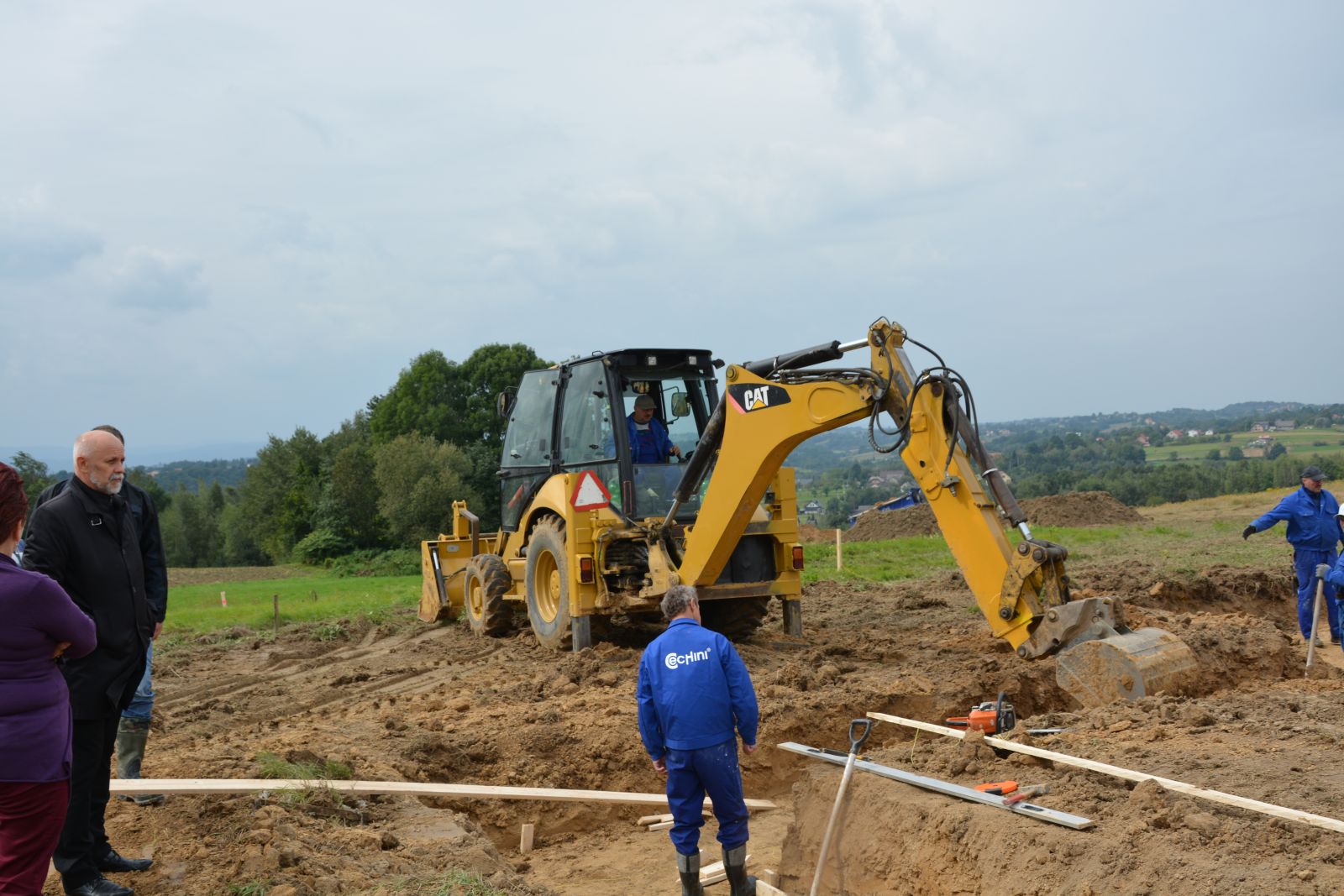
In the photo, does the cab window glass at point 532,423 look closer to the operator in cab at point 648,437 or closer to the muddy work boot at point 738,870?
the operator in cab at point 648,437

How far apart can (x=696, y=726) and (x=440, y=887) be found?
1340 millimetres

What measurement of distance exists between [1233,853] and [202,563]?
80198 millimetres

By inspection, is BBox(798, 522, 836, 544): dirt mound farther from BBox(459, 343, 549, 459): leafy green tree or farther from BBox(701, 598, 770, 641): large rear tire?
BBox(459, 343, 549, 459): leafy green tree

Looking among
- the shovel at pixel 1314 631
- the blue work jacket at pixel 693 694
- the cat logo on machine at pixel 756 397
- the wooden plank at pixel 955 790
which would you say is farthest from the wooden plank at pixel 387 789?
the shovel at pixel 1314 631

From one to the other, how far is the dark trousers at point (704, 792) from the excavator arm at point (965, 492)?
288 centimetres

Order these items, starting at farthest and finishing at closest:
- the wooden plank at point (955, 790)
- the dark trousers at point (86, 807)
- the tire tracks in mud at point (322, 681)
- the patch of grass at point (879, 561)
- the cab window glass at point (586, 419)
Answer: the patch of grass at point (879, 561) < the cab window glass at point (586, 419) < the tire tracks in mud at point (322, 681) < the wooden plank at point (955, 790) < the dark trousers at point (86, 807)

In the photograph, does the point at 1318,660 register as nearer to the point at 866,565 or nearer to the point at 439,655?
the point at 439,655

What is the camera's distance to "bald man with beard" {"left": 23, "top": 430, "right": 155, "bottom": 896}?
4480mm

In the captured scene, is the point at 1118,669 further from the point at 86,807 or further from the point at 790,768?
the point at 86,807

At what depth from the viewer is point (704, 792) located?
17.5 ft

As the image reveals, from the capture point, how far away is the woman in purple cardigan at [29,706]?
12.3 ft

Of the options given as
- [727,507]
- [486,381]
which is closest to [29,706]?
[727,507]

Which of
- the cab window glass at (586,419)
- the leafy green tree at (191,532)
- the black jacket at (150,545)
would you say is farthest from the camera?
the leafy green tree at (191,532)

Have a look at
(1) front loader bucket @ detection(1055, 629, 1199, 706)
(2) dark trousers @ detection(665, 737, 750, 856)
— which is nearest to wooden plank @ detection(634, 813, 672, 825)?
(2) dark trousers @ detection(665, 737, 750, 856)
